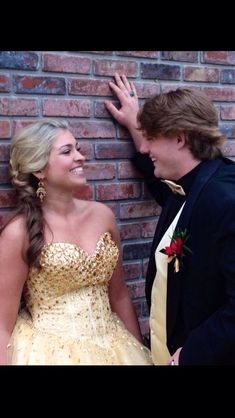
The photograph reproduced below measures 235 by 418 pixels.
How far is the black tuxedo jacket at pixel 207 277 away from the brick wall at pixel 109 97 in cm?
68

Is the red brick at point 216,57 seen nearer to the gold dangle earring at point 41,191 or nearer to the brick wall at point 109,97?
the brick wall at point 109,97

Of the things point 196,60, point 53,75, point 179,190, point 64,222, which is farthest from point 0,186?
point 196,60

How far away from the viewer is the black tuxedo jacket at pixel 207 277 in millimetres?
2131

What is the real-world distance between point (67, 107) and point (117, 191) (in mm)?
519

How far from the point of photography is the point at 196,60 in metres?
3.21

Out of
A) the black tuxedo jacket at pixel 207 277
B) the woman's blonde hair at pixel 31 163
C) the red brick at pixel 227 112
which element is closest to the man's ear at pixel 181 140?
the black tuxedo jacket at pixel 207 277

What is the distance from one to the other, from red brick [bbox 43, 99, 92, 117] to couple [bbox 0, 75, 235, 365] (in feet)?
0.40

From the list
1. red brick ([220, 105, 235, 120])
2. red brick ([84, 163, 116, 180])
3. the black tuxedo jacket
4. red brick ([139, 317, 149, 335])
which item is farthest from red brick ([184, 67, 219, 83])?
red brick ([139, 317, 149, 335])

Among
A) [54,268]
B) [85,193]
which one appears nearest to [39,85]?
[85,193]

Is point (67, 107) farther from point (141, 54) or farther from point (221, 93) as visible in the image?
point (221, 93)

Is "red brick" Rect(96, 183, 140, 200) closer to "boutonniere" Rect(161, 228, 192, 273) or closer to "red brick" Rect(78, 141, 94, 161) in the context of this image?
"red brick" Rect(78, 141, 94, 161)

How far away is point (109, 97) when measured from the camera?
292cm

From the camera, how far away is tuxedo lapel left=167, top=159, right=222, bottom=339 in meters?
2.30

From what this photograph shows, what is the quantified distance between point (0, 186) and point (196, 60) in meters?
1.36
